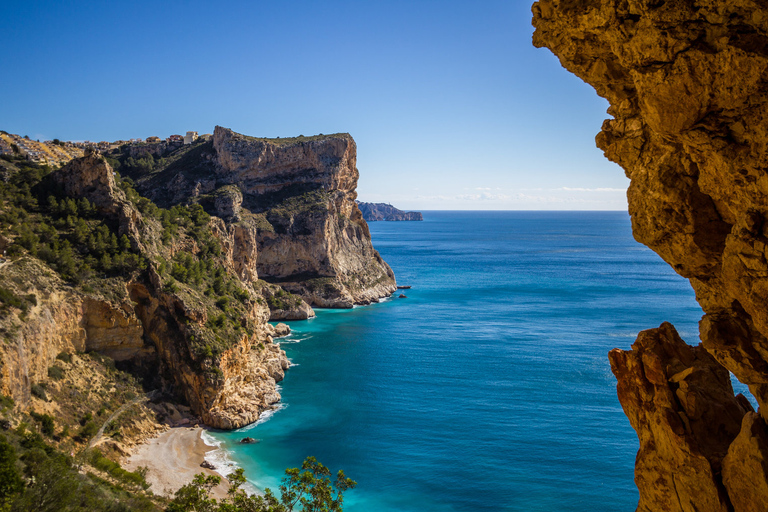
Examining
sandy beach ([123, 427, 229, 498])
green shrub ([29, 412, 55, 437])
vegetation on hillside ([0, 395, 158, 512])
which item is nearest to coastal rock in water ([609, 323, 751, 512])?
vegetation on hillside ([0, 395, 158, 512])

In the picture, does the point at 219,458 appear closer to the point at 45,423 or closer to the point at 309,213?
the point at 45,423

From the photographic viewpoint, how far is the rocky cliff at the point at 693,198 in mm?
7359

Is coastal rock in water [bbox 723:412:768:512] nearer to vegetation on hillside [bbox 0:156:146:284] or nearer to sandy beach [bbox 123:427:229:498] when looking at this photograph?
sandy beach [bbox 123:427:229:498]

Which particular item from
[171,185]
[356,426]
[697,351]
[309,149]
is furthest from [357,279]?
[697,351]

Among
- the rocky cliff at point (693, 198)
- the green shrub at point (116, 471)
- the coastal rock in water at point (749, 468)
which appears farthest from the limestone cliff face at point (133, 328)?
the coastal rock in water at point (749, 468)

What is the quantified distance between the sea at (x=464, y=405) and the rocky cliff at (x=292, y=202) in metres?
7.87

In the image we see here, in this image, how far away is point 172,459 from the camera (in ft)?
120

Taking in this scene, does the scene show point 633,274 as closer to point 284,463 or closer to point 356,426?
point 356,426

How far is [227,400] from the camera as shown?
4528 cm

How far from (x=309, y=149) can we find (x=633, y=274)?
275ft

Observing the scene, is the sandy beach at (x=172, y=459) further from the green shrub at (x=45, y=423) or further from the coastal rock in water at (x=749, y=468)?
the coastal rock in water at (x=749, y=468)

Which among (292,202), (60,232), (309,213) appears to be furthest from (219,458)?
(292,202)

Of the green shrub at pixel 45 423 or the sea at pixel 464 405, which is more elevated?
the green shrub at pixel 45 423

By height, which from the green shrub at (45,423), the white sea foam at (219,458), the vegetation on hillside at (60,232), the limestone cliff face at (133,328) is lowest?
the white sea foam at (219,458)
